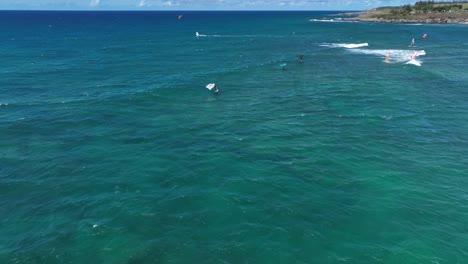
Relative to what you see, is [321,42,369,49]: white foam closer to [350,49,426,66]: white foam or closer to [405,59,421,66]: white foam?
[350,49,426,66]: white foam

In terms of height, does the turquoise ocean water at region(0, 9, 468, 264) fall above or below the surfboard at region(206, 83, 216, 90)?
below

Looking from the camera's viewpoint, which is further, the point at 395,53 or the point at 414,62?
the point at 395,53

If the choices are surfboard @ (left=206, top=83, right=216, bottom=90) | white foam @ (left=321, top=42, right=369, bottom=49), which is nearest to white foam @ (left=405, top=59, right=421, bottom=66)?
white foam @ (left=321, top=42, right=369, bottom=49)

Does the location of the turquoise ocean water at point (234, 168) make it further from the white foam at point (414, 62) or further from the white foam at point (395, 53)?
the white foam at point (395, 53)

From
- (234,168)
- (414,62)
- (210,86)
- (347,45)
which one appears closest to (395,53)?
(414,62)

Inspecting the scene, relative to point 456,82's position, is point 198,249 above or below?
below

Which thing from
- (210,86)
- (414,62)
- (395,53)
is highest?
(395,53)

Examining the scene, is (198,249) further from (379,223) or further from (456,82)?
(456,82)

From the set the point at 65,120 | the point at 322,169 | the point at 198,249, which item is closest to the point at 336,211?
the point at 322,169

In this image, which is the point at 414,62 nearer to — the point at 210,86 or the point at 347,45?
the point at 347,45
